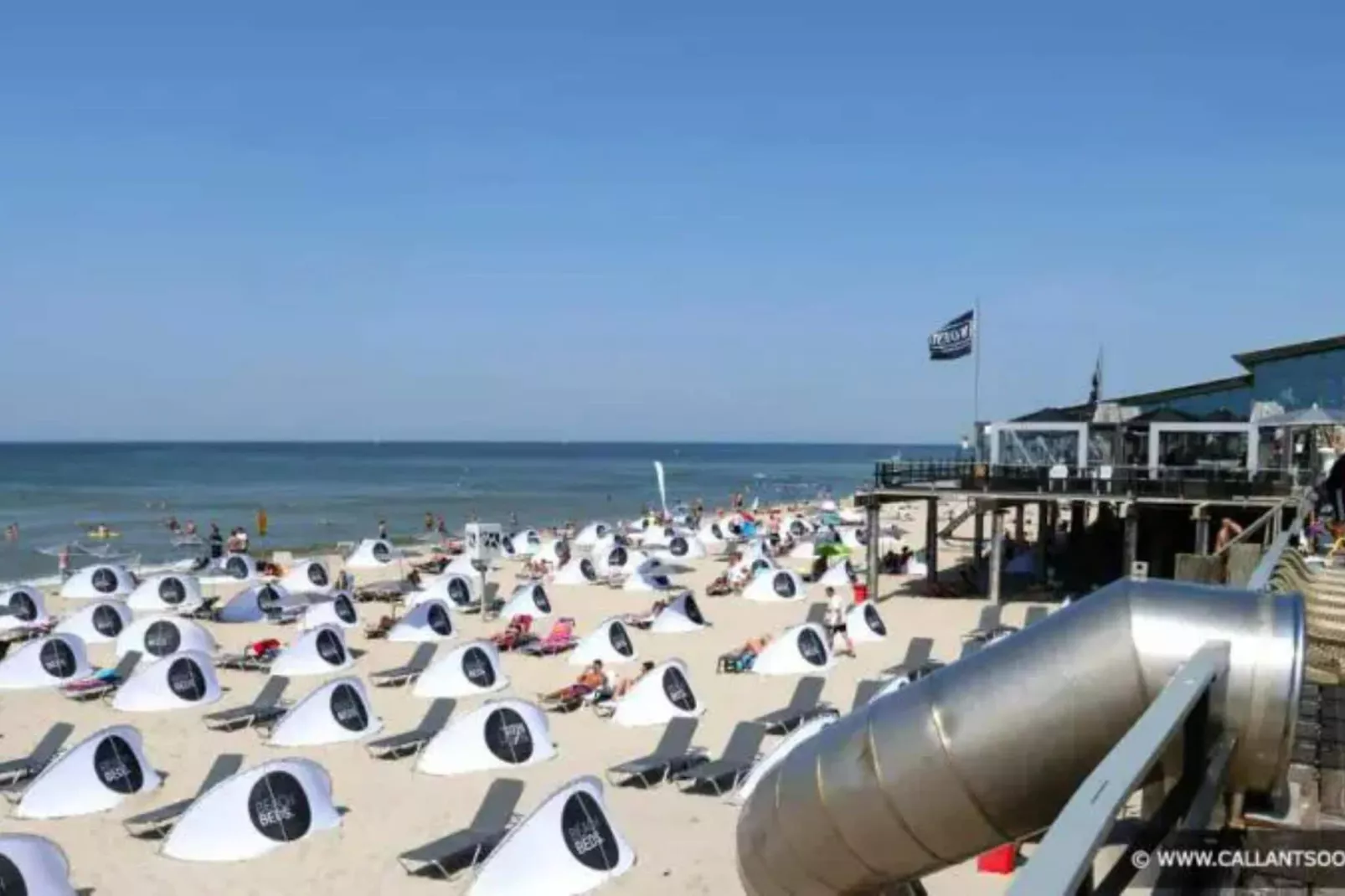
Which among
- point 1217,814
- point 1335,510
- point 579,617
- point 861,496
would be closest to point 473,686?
point 579,617

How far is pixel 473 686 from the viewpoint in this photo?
19125mm

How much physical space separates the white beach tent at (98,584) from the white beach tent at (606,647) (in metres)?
14.6

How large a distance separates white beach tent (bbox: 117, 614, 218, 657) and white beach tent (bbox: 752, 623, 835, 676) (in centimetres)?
985

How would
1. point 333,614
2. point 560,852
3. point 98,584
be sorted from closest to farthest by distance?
point 560,852 < point 333,614 < point 98,584

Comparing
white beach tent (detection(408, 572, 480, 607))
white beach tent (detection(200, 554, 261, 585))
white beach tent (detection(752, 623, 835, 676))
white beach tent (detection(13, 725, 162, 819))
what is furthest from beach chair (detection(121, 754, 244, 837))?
white beach tent (detection(200, 554, 261, 585))

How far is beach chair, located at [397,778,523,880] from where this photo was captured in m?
11.2

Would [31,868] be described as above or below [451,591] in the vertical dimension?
above

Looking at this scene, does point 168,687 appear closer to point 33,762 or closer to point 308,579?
point 33,762

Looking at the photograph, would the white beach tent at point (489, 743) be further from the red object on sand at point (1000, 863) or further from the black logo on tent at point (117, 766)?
the red object on sand at point (1000, 863)

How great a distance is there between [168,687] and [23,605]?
9.84 metres

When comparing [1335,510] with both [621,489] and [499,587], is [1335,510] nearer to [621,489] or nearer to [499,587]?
[499,587]

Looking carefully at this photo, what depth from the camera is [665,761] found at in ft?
46.2

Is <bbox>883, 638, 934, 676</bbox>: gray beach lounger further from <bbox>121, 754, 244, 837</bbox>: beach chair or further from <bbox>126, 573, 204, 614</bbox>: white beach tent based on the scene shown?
<bbox>126, 573, 204, 614</bbox>: white beach tent

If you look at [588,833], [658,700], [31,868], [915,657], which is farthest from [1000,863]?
[915,657]
